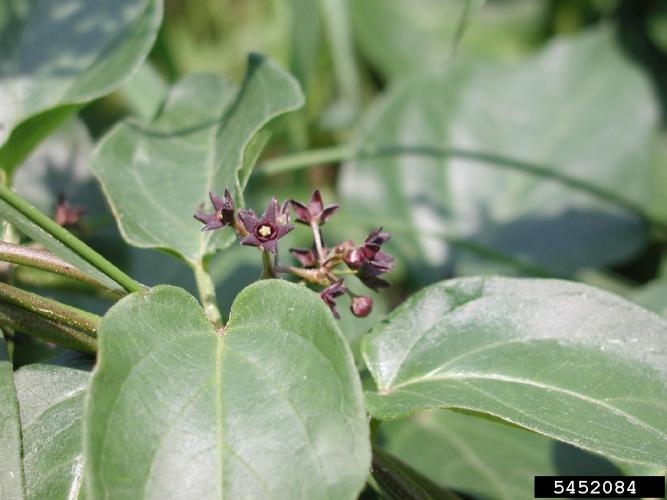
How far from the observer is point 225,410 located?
854 mm

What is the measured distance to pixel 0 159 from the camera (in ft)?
4.30

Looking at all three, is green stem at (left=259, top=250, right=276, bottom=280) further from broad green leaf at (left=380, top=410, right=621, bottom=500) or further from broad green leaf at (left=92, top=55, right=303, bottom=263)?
broad green leaf at (left=380, top=410, right=621, bottom=500)

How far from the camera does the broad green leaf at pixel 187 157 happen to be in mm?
1183

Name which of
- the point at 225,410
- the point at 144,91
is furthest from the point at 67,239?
the point at 144,91

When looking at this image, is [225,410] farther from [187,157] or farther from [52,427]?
[187,157]

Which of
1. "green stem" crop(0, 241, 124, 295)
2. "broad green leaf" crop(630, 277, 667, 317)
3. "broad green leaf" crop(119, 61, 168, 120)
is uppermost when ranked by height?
"broad green leaf" crop(119, 61, 168, 120)

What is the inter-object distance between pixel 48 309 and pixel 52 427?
160 mm

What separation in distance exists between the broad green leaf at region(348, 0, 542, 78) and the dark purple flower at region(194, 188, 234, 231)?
2041 millimetres

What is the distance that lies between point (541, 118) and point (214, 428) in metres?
1.95

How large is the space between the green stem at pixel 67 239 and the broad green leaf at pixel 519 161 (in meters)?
1.37

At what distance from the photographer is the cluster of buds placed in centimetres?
102

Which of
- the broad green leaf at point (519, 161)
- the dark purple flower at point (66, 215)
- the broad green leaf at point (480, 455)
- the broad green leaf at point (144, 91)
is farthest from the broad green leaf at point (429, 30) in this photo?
the dark purple flower at point (66, 215)

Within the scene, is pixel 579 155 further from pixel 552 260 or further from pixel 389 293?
pixel 389 293

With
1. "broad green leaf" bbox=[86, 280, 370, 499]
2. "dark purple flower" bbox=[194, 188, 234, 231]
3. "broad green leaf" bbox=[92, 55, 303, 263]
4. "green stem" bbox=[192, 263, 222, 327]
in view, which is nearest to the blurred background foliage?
"broad green leaf" bbox=[92, 55, 303, 263]
